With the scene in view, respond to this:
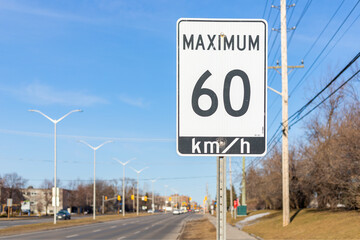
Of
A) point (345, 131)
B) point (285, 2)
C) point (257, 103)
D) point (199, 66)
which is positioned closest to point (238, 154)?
→ point (257, 103)

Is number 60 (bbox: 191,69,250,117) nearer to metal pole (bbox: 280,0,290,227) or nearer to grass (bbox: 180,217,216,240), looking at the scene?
grass (bbox: 180,217,216,240)

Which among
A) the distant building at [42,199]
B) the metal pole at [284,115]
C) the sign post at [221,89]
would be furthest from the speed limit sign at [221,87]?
the distant building at [42,199]

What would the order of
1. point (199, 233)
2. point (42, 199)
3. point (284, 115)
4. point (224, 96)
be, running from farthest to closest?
1. point (42, 199)
2. point (199, 233)
3. point (284, 115)
4. point (224, 96)

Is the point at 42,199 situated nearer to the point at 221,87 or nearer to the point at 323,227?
the point at 323,227

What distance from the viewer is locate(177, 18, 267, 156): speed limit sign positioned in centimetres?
365

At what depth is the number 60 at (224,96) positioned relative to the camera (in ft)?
12.0

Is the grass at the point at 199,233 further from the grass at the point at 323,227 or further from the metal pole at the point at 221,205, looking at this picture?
the metal pole at the point at 221,205

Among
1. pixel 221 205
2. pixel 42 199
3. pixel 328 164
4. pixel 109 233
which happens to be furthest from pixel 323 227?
pixel 42 199

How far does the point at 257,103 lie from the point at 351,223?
71.3 feet

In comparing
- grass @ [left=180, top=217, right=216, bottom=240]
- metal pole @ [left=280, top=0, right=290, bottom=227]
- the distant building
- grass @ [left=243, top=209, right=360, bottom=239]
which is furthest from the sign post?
the distant building

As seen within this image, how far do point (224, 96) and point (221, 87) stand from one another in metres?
0.08

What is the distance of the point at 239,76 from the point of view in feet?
12.0

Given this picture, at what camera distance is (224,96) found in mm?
3650

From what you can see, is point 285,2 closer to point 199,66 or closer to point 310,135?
point 310,135
